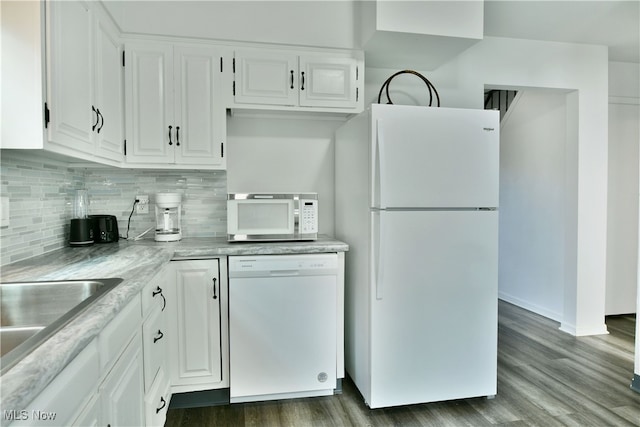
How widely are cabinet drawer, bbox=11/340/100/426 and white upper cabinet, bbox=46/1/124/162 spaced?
0.88m

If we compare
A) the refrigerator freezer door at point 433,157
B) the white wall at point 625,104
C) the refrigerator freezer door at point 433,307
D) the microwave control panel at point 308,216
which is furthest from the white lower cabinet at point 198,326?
the white wall at point 625,104

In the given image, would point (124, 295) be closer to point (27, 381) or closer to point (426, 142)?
point (27, 381)

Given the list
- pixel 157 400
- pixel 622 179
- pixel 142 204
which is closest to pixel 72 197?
pixel 142 204

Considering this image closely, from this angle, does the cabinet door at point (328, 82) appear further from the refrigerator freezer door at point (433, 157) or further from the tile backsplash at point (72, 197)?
the tile backsplash at point (72, 197)

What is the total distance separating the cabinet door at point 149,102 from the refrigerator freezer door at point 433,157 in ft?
4.13

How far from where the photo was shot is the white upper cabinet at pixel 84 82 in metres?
1.44

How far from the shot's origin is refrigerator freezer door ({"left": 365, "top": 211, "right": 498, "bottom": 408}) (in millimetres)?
2146

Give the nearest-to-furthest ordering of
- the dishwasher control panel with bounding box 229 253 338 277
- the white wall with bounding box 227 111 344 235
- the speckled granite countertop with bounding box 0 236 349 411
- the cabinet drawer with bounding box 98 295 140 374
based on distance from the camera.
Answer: the speckled granite countertop with bounding box 0 236 349 411
the cabinet drawer with bounding box 98 295 140 374
the dishwasher control panel with bounding box 229 253 338 277
the white wall with bounding box 227 111 344 235

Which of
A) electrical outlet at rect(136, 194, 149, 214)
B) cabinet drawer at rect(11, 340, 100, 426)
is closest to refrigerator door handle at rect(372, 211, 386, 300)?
cabinet drawer at rect(11, 340, 100, 426)

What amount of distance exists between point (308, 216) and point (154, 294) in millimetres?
1031

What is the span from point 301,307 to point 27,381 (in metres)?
1.66

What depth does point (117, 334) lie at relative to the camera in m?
1.20

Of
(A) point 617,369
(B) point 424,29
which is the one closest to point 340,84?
(B) point 424,29

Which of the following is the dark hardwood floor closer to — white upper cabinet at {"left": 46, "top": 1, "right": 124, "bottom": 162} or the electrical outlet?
the electrical outlet
